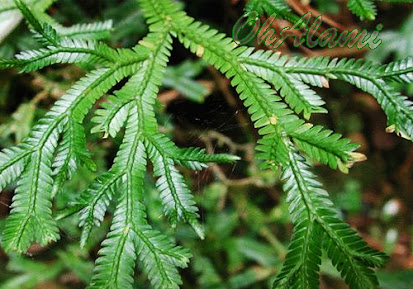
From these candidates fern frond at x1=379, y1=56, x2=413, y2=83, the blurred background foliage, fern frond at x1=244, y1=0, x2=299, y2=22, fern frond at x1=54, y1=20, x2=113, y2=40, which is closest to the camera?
fern frond at x1=379, y1=56, x2=413, y2=83

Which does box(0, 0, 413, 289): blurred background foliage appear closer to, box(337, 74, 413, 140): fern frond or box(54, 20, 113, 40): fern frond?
box(54, 20, 113, 40): fern frond

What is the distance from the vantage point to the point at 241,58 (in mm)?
1499

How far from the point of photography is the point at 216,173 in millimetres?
2488

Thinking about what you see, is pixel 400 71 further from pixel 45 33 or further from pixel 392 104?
pixel 45 33

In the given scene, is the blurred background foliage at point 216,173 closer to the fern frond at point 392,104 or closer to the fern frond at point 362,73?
the fern frond at point 362,73

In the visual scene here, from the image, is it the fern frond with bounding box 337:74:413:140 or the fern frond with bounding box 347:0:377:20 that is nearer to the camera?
the fern frond with bounding box 337:74:413:140

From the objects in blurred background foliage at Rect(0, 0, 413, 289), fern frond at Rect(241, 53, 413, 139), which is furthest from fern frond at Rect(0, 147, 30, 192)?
fern frond at Rect(241, 53, 413, 139)

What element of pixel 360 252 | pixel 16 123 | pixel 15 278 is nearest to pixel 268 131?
pixel 360 252

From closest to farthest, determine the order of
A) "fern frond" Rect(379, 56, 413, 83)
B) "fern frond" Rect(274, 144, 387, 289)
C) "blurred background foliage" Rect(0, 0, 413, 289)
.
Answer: "fern frond" Rect(274, 144, 387, 289), "fern frond" Rect(379, 56, 413, 83), "blurred background foliage" Rect(0, 0, 413, 289)

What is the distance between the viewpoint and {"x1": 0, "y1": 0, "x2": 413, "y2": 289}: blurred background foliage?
2209 millimetres

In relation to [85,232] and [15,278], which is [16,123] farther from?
[85,232]

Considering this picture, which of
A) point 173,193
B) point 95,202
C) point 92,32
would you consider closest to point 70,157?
point 95,202

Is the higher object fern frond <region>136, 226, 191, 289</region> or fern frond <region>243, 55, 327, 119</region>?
fern frond <region>243, 55, 327, 119</region>

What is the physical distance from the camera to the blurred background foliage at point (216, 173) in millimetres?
2209
